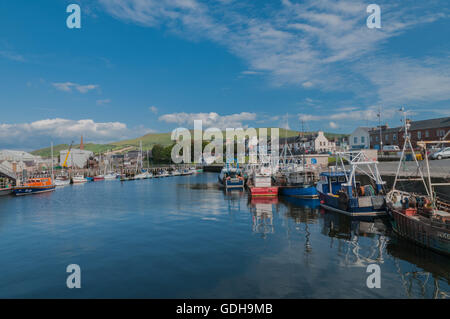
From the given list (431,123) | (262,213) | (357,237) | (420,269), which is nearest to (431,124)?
(431,123)

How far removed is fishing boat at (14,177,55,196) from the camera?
201 ft

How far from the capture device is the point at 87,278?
14984 millimetres

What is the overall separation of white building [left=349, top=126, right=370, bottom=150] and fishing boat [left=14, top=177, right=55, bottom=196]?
91.0m

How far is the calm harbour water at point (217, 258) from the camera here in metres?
13.2

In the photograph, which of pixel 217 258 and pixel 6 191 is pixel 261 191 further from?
pixel 6 191

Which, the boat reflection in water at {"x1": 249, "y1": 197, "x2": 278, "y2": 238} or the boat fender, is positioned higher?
the boat fender

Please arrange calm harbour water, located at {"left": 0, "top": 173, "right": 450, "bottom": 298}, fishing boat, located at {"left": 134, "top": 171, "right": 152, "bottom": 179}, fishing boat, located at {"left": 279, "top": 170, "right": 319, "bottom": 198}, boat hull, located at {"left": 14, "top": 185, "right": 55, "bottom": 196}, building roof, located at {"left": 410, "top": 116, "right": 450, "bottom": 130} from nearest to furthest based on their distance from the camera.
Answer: calm harbour water, located at {"left": 0, "top": 173, "right": 450, "bottom": 298} → fishing boat, located at {"left": 279, "top": 170, "right": 319, "bottom": 198} → boat hull, located at {"left": 14, "top": 185, "right": 55, "bottom": 196} → building roof, located at {"left": 410, "top": 116, "right": 450, "bottom": 130} → fishing boat, located at {"left": 134, "top": 171, "right": 152, "bottom": 179}

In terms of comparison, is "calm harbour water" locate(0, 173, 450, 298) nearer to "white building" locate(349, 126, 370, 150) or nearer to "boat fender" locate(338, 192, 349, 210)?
"boat fender" locate(338, 192, 349, 210)

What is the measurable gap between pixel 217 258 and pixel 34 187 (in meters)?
63.3

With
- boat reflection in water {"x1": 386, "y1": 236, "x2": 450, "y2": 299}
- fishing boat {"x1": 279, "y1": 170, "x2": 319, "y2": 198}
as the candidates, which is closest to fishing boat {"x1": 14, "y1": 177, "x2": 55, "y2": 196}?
fishing boat {"x1": 279, "y1": 170, "x2": 319, "y2": 198}

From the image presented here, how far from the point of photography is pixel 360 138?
9175 centimetres
